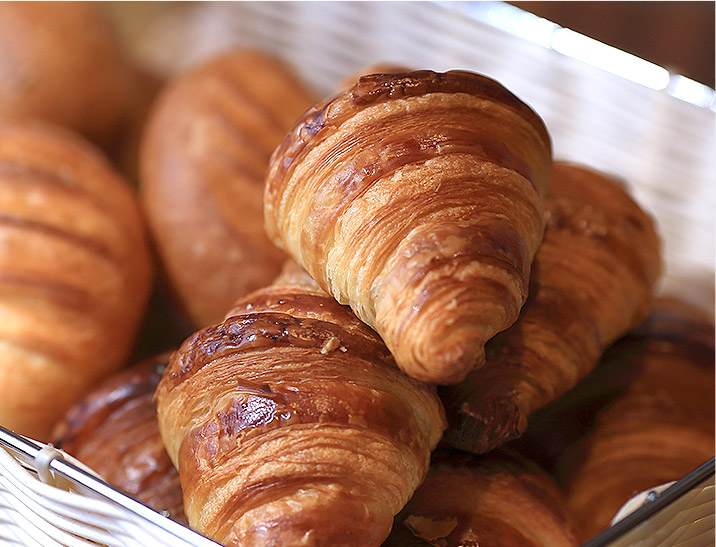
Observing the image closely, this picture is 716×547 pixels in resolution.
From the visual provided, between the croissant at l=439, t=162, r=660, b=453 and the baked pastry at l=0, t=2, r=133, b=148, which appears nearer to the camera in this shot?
the croissant at l=439, t=162, r=660, b=453

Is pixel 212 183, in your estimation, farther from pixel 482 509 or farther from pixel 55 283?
pixel 482 509

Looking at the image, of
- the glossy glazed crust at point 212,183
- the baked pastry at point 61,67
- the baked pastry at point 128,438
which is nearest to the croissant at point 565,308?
the baked pastry at point 128,438

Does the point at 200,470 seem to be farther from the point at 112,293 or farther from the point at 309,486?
the point at 112,293

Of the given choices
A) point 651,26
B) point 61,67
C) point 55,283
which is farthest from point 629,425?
point 651,26

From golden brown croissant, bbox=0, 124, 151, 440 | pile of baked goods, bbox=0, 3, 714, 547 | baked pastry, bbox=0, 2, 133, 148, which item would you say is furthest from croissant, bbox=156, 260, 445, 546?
baked pastry, bbox=0, 2, 133, 148

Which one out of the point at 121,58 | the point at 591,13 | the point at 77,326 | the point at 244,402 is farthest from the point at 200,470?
the point at 591,13

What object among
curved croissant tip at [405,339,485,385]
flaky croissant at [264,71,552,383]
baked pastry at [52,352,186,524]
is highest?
flaky croissant at [264,71,552,383]

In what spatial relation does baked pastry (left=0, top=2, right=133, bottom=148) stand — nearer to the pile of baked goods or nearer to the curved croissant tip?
the pile of baked goods
